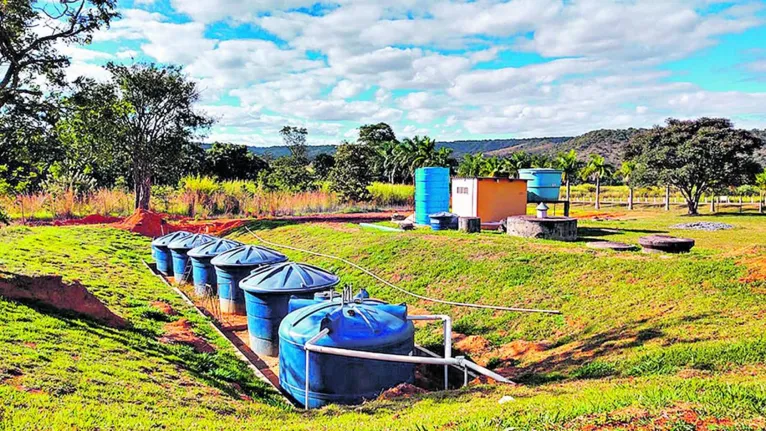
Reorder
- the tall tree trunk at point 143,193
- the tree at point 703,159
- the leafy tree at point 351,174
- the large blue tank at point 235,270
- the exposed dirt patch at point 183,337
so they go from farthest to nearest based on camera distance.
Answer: the leafy tree at point 351,174, the tree at point 703,159, the tall tree trunk at point 143,193, the large blue tank at point 235,270, the exposed dirt patch at point 183,337

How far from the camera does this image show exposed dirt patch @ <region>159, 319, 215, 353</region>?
880cm

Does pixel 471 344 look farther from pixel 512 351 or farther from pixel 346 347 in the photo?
pixel 346 347

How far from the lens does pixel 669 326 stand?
8062 mm

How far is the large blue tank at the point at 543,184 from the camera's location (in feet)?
69.8

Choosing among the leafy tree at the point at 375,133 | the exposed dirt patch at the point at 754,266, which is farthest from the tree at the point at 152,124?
the leafy tree at the point at 375,133

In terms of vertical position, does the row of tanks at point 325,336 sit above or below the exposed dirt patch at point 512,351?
above

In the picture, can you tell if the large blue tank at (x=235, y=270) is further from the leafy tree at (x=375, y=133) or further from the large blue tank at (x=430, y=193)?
the leafy tree at (x=375, y=133)

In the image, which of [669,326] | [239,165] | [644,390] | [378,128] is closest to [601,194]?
[378,128]

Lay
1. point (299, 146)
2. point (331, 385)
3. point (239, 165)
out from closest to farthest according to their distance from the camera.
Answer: point (331, 385)
point (239, 165)
point (299, 146)

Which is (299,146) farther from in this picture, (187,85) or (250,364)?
(250,364)

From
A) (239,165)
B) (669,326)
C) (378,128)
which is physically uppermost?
(378,128)

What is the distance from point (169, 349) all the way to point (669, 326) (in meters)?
7.31

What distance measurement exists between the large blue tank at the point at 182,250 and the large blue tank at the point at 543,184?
483 inches

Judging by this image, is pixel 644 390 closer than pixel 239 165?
Yes
